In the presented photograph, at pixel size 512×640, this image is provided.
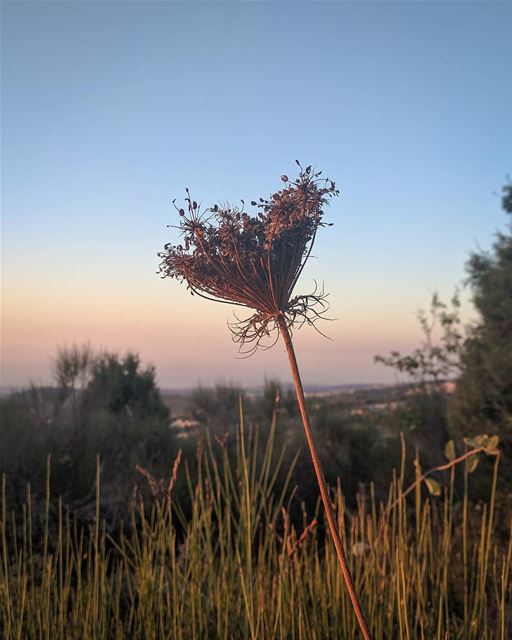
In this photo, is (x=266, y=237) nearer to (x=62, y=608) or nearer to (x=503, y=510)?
(x=62, y=608)

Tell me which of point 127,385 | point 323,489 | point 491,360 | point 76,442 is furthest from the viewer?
point 127,385

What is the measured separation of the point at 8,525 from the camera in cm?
518

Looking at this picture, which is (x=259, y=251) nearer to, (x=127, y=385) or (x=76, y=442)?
(x=76, y=442)

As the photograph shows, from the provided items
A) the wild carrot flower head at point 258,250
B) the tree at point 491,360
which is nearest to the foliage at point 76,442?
the tree at point 491,360

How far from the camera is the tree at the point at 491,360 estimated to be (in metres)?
5.84

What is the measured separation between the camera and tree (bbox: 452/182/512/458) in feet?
19.2

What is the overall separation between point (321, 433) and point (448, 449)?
727 centimetres

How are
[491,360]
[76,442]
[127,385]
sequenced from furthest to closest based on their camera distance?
[127,385] → [76,442] → [491,360]

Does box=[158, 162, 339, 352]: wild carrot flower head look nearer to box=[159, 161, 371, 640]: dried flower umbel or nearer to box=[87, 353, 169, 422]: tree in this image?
box=[159, 161, 371, 640]: dried flower umbel

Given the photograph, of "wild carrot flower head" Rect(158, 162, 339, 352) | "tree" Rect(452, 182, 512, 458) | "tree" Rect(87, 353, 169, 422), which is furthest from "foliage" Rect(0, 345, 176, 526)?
"wild carrot flower head" Rect(158, 162, 339, 352)

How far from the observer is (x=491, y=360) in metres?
5.89

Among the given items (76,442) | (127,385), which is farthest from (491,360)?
(127,385)

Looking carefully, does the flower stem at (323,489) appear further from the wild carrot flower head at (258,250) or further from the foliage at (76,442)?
the foliage at (76,442)

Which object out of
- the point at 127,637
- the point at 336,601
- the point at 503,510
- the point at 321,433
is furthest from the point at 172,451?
the point at 336,601
